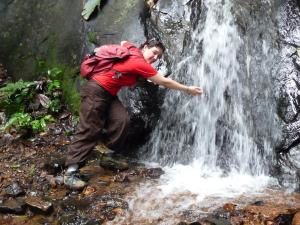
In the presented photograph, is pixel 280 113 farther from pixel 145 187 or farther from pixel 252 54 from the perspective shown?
pixel 145 187

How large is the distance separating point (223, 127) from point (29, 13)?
5.25 metres

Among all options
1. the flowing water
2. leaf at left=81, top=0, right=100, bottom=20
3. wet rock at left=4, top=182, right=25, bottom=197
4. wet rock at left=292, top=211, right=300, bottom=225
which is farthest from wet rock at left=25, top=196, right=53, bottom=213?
leaf at left=81, top=0, right=100, bottom=20

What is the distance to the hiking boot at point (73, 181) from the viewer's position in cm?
645

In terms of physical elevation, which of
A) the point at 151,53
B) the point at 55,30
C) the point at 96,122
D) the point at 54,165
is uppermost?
the point at 55,30

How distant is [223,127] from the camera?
7.39 metres

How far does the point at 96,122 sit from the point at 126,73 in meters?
0.88

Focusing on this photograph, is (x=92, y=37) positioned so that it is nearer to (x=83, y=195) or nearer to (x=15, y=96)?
(x=15, y=96)

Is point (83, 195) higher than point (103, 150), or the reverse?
point (103, 150)

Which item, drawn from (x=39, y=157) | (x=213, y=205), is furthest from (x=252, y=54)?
(x=39, y=157)

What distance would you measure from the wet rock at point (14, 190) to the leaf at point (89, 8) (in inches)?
145

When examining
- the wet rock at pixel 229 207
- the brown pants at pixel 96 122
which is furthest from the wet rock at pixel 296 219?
the brown pants at pixel 96 122

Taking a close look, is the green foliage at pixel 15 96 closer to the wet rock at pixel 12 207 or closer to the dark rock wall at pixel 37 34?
the dark rock wall at pixel 37 34

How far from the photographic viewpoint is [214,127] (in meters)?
7.44

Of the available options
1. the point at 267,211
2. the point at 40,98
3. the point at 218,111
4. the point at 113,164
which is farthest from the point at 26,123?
the point at 267,211
